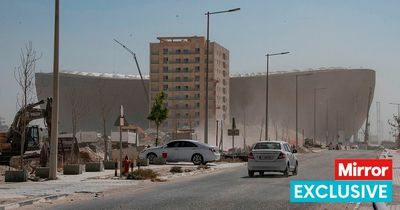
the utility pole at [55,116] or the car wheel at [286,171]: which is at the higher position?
the utility pole at [55,116]

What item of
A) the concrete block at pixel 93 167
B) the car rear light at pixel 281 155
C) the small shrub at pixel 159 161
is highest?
the car rear light at pixel 281 155

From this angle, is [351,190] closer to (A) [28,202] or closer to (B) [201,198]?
(B) [201,198]

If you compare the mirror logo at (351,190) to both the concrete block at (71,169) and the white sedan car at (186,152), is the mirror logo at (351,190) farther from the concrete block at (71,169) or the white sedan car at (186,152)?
the white sedan car at (186,152)

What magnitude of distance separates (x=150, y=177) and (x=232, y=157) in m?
24.0

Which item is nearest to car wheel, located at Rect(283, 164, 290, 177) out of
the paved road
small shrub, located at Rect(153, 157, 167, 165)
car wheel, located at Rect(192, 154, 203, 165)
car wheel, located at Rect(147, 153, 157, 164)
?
the paved road

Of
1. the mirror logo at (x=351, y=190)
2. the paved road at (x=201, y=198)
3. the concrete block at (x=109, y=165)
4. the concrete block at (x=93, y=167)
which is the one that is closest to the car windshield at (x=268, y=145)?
the paved road at (x=201, y=198)

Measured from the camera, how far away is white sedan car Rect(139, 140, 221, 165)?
4144cm

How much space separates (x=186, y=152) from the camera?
41.9 metres

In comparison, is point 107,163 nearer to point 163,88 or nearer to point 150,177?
point 150,177

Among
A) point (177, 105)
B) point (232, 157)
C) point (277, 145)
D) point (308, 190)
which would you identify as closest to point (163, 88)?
point (177, 105)

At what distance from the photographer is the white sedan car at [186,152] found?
41438 mm

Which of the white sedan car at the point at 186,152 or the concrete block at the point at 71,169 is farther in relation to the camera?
the white sedan car at the point at 186,152

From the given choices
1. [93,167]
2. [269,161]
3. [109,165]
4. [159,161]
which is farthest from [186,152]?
[269,161]

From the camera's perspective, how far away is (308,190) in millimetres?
21078
